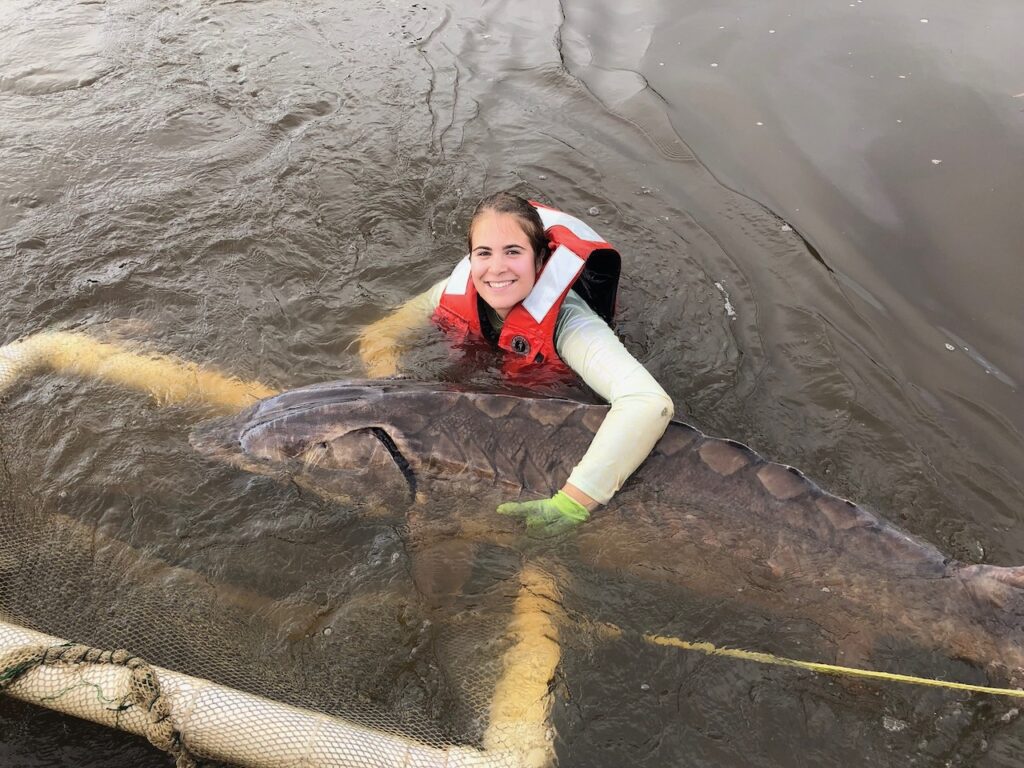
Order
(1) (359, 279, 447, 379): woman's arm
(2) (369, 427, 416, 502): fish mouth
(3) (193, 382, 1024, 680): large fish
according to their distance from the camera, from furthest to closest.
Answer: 1. (1) (359, 279, 447, 379): woman's arm
2. (2) (369, 427, 416, 502): fish mouth
3. (3) (193, 382, 1024, 680): large fish

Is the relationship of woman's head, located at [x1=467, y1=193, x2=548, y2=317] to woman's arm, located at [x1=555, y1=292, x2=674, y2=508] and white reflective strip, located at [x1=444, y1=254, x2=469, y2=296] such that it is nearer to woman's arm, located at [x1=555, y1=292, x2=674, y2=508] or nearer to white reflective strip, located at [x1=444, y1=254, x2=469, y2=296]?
white reflective strip, located at [x1=444, y1=254, x2=469, y2=296]

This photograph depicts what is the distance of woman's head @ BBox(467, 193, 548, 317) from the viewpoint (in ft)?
13.2

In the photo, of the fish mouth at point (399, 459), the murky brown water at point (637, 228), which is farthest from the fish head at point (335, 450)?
the murky brown water at point (637, 228)

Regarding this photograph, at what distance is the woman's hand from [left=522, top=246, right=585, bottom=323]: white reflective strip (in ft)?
3.53

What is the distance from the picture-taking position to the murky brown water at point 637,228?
10.3 ft

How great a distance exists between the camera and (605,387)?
377cm

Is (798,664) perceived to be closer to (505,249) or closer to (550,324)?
(550,324)

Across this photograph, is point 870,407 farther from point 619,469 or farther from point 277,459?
point 277,459

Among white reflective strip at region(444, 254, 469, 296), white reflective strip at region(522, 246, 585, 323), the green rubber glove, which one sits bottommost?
the green rubber glove

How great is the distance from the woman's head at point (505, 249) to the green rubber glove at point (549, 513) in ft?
3.83

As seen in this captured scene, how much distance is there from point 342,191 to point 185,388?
7.83 feet

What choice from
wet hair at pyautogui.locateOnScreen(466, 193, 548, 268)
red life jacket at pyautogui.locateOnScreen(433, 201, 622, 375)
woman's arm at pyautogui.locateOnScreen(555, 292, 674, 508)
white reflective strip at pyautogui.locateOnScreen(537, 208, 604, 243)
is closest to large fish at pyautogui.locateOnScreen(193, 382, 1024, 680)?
woman's arm at pyautogui.locateOnScreen(555, 292, 674, 508)

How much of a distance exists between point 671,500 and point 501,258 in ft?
5.01

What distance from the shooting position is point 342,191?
6094 millimetres
